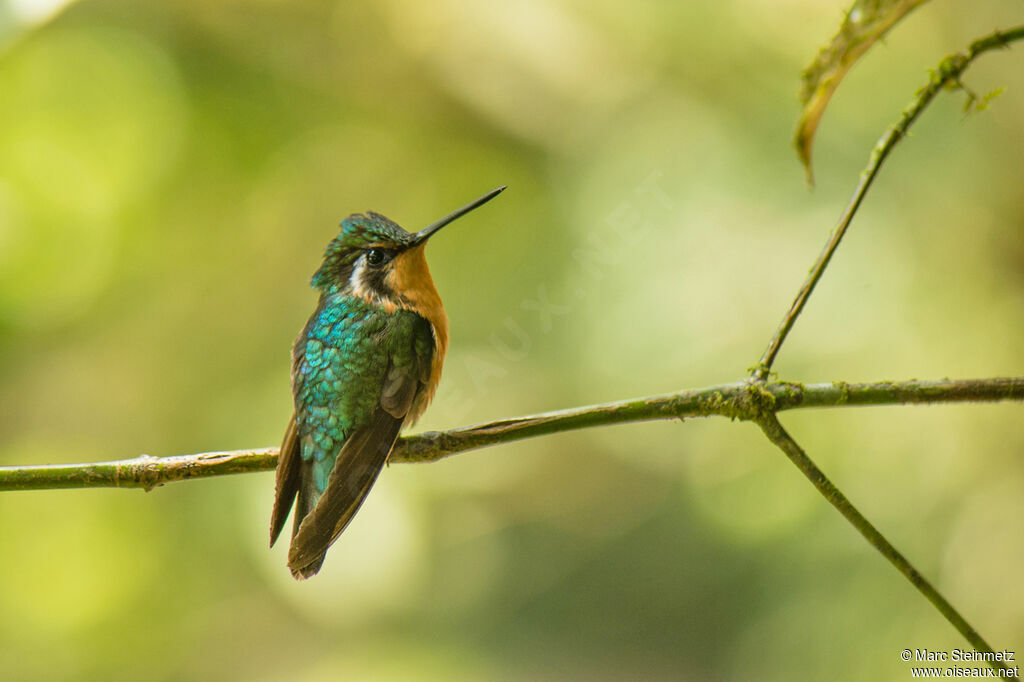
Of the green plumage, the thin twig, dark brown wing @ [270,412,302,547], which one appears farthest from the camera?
the green plumage

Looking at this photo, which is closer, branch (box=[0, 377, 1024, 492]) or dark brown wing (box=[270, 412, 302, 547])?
branch (box=[0, 377, 1024, 492])

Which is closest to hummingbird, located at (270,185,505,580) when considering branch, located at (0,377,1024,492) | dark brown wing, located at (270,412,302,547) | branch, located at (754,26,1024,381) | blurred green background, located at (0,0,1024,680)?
dark brown wing, located at (270,412,302,547)

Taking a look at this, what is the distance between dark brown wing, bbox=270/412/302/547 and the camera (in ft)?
4.20

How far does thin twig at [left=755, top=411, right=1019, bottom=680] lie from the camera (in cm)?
96

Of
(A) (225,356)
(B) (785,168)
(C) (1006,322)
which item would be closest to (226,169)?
(A) (225,356)

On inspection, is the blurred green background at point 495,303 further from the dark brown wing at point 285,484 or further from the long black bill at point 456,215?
the dark brown wing at point 285,484

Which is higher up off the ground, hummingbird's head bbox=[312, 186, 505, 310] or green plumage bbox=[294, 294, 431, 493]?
hummingbird's head bbox=[312, 186, 505, 310]

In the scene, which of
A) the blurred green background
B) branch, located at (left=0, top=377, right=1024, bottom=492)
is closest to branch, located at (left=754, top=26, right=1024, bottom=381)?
branch, located at (left=0, top=377, right=1024, bottom=492)

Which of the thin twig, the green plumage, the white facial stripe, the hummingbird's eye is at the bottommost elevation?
the thin twig

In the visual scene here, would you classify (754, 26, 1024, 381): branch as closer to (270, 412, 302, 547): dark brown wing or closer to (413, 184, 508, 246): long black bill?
(413, 184, 508, 246): long black bill

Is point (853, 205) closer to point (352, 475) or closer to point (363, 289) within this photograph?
point (352, 475)

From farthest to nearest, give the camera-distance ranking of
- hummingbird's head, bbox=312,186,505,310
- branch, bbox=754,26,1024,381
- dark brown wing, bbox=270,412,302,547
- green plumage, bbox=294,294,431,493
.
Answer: hummingbird's head, bbox=312,186,505,310, green plumage, bbox=294,294,431,493, dark brown wing, bbox=270,412,302,547, branch, bbox=754,26,1024,381

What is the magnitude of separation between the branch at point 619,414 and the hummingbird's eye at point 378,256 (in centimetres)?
49

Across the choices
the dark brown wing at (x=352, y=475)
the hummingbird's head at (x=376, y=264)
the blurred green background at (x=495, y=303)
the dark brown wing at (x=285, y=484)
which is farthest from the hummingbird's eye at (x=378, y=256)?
the blurred green background at (x=495, y=303)
